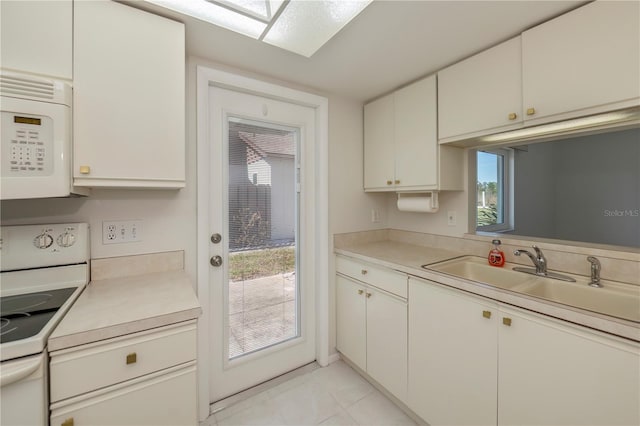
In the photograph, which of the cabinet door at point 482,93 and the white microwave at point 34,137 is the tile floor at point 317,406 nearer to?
the white microwave at point 34,137

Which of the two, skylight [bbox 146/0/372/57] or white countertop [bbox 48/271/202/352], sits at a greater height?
skylight [bbox 146/0/372/57]

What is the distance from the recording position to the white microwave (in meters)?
0.95

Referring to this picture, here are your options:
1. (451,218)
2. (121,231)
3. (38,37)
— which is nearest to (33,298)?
(121,231)

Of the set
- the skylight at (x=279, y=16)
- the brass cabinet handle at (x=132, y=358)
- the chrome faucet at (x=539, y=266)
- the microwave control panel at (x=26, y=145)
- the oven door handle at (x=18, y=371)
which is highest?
the skylight at (x=279, y=16)

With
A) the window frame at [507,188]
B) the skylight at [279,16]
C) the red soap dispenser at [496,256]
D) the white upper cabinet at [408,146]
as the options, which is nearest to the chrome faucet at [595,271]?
the red soap dispenser at [496,256]

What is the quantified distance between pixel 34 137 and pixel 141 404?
109 cm

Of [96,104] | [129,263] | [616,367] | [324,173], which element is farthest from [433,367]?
[96,104]

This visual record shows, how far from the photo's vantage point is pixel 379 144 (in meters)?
2.19

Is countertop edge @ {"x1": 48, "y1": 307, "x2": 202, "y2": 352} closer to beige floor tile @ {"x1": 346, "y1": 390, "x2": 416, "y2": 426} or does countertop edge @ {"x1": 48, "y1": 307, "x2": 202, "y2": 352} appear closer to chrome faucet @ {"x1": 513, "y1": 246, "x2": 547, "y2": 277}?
beige floor tile @ {"x1": 346, "y1": 390, "x2": 416, "y2": 426}

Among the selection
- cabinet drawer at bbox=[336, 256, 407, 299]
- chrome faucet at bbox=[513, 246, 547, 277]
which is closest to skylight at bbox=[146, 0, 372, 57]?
cabinet drawer at bbox=[336, 256, 407, 299]

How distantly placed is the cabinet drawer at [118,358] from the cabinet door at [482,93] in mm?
1838

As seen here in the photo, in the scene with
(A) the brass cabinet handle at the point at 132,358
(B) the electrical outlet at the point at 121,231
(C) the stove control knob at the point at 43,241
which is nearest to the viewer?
(A) the brass cabinet handle at the point at 132,358

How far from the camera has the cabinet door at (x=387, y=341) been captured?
163cm

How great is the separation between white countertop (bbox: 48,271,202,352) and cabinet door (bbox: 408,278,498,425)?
1.21 metres
